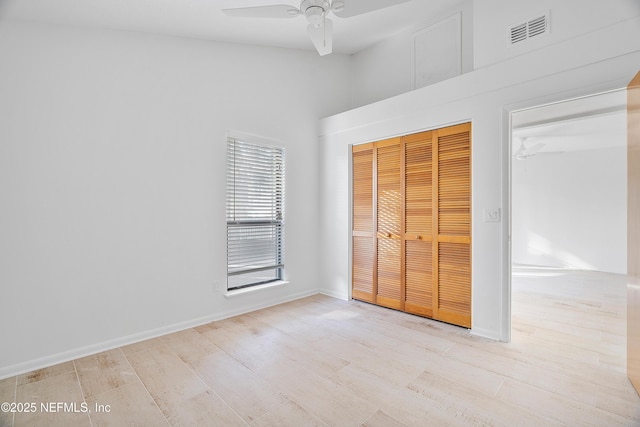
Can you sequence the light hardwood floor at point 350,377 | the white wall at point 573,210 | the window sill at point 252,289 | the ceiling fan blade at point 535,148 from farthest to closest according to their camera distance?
1. the ceiling fan blade at point 535,148
2. the white wall at point 573,210
3. the window sill at point 252,289
4. the light hardwood floor at point 350,377

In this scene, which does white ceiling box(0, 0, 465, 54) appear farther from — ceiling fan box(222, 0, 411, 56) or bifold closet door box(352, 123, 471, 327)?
bifold closet door box(352, 123, 471, 327)

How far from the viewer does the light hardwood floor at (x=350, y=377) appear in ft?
5.98

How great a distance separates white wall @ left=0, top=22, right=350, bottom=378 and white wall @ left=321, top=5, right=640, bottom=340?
185cm

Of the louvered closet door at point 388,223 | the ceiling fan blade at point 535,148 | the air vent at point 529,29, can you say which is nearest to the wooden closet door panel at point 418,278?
the louvered closet door at point 388,223

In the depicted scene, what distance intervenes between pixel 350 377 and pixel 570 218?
6.58m

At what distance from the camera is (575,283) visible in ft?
16.2

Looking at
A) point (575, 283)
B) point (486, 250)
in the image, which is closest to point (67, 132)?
point (486, 250)

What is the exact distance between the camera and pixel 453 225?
3156mm

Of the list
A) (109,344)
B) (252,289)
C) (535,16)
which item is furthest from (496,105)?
(109,344)

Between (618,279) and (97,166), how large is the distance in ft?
25.6

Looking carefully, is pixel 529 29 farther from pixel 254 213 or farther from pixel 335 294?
pixel 335 294

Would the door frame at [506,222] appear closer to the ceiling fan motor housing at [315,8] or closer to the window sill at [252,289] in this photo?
the ceiling fan motor housing at [315,8]

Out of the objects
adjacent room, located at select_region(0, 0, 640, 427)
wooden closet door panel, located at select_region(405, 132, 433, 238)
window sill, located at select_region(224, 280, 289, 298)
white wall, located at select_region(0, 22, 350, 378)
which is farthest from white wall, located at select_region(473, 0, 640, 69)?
window sill, located at select_region(224, 280, 289, 298)

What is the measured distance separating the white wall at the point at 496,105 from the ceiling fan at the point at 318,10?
1.34m
